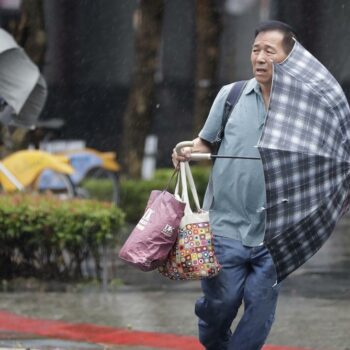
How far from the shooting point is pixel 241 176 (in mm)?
5605

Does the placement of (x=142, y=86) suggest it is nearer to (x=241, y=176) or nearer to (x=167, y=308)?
(x=167, y=308)

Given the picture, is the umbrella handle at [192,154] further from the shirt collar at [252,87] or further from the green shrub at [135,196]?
the green shrub at [135,196]

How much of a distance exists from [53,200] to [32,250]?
0.58 m

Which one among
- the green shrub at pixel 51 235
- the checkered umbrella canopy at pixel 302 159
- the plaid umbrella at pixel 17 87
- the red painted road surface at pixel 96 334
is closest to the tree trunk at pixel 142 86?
the plaid umbrella at pixel 17 87

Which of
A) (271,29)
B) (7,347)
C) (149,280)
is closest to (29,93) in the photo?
(149,280)

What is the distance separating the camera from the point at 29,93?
33.1ft

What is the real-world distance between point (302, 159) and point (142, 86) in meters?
11.9

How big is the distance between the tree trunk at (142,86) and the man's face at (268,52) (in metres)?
11.3

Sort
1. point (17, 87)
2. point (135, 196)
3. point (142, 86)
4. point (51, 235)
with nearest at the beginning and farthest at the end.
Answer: point (51, 235), point (17, 87), point (135, 196), point (142, 86)

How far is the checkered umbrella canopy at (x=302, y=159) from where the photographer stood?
5.21 metres

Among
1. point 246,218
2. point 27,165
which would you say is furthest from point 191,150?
point 27,165

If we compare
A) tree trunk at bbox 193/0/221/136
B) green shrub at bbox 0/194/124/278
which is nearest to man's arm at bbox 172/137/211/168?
green shrub at bbox 0/194/124/278

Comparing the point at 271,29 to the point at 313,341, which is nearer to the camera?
the point at 271,29

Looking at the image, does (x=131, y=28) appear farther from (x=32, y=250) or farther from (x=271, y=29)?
(x=271, y=29)
